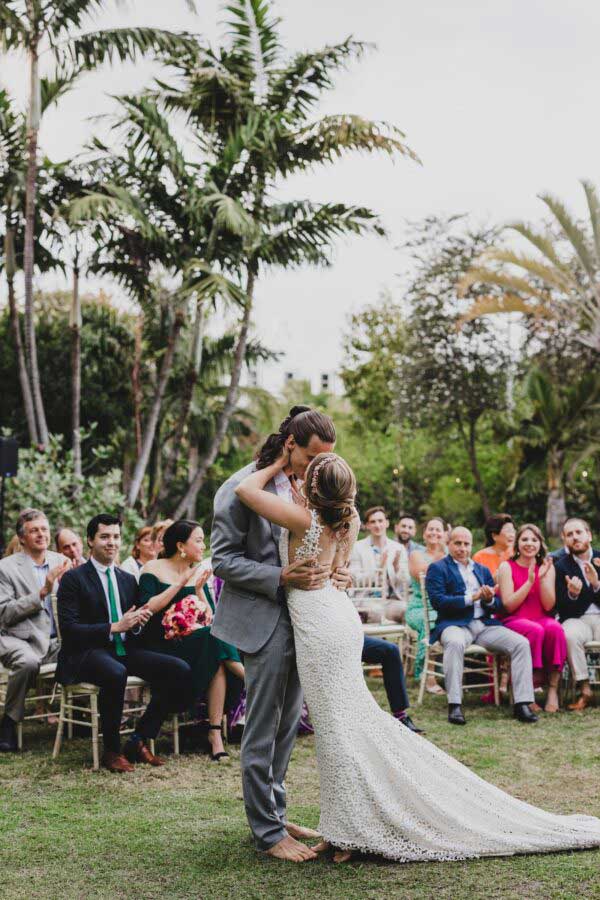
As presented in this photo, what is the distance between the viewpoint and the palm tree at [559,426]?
→ 1808 cm

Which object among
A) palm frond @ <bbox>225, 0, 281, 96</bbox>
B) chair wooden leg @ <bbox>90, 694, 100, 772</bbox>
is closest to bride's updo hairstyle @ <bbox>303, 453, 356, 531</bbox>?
chair wooden leg @ <bbox>90, 694, 100, 772</bbox>

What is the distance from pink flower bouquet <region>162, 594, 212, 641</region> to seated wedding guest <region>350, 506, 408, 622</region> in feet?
10.6

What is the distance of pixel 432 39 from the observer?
988 cm

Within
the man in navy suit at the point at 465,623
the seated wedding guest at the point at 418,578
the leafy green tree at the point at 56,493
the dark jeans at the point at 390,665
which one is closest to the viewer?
the dark jeans at the point at 390,665

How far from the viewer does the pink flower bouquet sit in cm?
627

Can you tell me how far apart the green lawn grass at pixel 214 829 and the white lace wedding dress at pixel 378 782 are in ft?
0.27

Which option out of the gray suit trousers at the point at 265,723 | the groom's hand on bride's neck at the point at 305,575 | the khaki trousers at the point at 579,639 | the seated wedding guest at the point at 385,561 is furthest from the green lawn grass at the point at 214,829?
the seated wedding guest at the point at 385,561

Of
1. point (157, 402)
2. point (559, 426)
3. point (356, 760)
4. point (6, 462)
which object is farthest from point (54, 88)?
point (356, 760)

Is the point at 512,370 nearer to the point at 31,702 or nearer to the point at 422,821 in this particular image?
the point at 31,702

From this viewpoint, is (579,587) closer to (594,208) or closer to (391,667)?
(391,667)

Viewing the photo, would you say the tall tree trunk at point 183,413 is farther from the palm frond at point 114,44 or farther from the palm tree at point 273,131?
the palm frond at point 114,44

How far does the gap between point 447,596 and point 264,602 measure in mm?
3726

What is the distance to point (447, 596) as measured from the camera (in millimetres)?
7656

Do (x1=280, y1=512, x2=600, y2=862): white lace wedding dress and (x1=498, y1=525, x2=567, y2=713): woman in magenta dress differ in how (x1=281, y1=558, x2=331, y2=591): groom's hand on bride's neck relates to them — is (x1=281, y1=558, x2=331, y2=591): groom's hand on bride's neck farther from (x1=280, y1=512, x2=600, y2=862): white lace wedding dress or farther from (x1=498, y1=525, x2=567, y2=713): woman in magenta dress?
(x1=498, y1=525, x2=567, y2=713): woman in magenta dress
